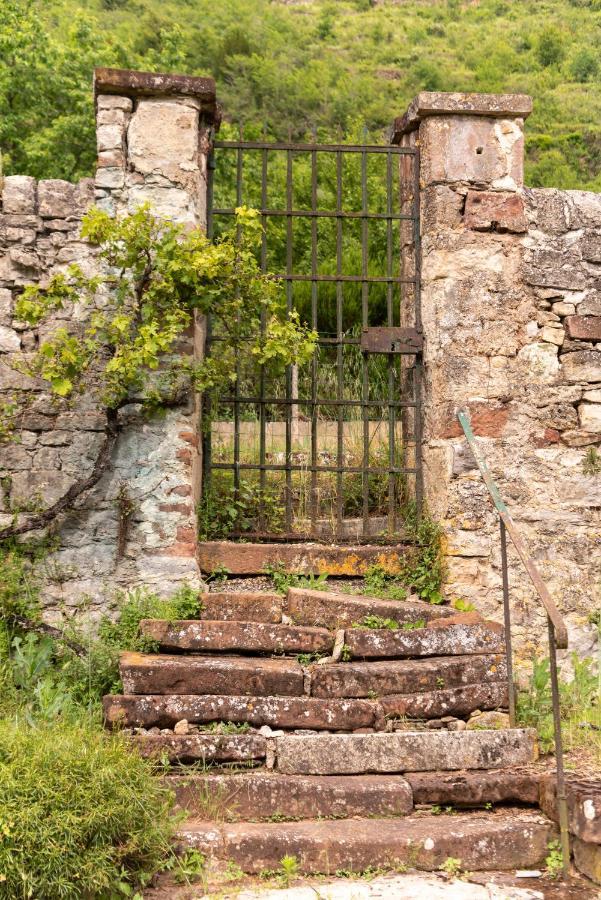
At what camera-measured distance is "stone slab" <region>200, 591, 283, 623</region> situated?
469 centimetres

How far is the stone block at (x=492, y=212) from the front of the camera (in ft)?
17.3

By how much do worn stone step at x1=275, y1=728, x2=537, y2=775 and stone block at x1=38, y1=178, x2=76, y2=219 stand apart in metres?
2.99

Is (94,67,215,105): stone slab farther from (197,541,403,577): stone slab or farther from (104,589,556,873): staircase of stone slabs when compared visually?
(104,589,556,873): staircase of stone slabs

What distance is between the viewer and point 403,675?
4188 mm

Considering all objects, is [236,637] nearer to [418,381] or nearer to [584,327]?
[418,381]

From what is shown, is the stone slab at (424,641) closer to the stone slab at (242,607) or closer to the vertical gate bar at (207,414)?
the stone slab at (242,607)

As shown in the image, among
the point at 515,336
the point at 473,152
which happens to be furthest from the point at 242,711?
the point at 473,152

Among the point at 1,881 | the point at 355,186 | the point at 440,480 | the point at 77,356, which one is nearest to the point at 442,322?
the point at 440,480

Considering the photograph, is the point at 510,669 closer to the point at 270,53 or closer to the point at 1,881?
the point at 1,881

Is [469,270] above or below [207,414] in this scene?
above

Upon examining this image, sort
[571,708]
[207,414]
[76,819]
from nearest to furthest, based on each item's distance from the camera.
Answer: [76,819], [571,708], [207,414]

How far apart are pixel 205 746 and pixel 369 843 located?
823mm

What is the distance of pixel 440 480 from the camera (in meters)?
5.20

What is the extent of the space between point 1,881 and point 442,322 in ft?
11.8
